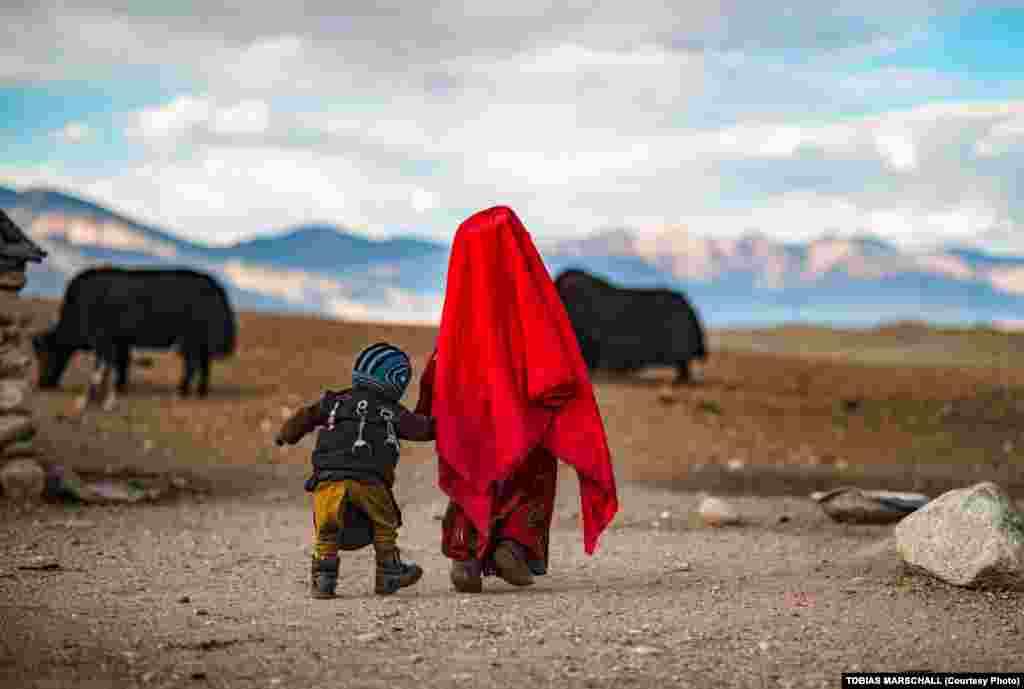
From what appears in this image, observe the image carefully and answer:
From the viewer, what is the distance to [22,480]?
Answer: 12.8 metres

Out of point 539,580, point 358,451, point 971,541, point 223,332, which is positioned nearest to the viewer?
point 358,451

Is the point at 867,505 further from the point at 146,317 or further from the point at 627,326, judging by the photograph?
the point at 627,326

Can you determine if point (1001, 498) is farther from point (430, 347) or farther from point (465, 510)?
point (430, 347)

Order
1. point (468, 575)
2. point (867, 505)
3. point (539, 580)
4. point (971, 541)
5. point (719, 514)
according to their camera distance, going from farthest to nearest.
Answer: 1. point (719, 514)
2. point (867, 505)
3. point (539, 580)
4. point (971, 541)
5. point (468, 575)

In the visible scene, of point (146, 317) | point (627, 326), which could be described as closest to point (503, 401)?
point (146, 317)

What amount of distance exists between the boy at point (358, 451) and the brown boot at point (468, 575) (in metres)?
0.52

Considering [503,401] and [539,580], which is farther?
[539,580]

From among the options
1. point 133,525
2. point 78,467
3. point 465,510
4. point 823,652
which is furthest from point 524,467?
point 78,467

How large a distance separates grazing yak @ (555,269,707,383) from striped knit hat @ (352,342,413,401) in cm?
1637

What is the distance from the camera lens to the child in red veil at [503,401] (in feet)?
26.3

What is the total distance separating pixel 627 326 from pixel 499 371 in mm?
16812

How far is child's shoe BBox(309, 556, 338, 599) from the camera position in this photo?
793 centimetres

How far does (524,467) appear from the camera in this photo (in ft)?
27.1

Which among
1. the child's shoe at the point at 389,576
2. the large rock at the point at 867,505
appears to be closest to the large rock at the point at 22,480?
the child's shoe at the point at 389,576
